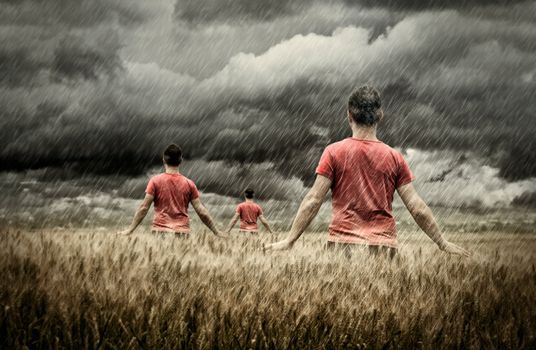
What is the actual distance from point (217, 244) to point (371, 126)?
Answer: 180cm

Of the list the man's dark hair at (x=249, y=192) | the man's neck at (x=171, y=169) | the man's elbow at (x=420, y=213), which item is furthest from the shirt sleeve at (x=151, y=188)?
the man's dark hair at (x=249, y=192)

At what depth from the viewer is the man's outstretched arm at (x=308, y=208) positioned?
4496mm

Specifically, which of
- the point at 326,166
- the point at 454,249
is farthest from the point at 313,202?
the point at 454,249

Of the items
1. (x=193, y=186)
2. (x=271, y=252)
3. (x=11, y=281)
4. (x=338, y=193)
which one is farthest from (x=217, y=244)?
(x=193, y=186)

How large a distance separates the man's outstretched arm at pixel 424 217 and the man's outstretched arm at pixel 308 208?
0.80 m

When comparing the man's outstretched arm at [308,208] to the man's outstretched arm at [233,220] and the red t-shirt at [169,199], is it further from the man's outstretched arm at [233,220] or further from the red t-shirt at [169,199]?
the man's outstretched arm at [233,220]

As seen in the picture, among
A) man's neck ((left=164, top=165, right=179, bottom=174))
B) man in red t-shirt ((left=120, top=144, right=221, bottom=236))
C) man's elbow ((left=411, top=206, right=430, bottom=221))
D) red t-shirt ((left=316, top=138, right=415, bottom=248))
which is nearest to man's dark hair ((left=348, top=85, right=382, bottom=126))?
red t-shirt ((left=316, top=138, right=415, bottom=248))

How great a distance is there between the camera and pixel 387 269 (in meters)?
3.82

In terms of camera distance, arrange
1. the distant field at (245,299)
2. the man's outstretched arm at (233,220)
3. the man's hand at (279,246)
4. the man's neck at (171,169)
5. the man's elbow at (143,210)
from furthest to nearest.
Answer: the man's outstretched arm at (233,220), the man's neck at (171,169), the man's elbow at (143,210), the man's hand at (279,246), the distant field at (245,299)

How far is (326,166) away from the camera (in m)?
4.72

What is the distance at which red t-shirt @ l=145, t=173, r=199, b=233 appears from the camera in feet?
26.5

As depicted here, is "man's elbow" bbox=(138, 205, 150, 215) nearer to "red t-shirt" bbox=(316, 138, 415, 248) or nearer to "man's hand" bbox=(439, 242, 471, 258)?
"red t-shirt" bbox=(316, 138, 415, 248)

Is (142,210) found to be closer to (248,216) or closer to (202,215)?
(202,215)

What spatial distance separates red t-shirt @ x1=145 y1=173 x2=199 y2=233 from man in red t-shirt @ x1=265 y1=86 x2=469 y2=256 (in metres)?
3.85
